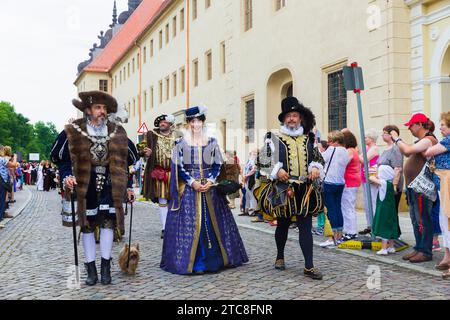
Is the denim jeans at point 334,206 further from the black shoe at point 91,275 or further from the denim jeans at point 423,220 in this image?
the black shoe at point 91,275

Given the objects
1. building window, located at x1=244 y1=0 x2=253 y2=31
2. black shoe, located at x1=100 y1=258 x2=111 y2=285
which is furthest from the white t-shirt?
building window, located at x1=244 y1=0 x2=253 y2=31

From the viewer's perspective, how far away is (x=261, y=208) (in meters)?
6.27

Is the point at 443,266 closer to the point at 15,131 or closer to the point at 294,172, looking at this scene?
the point at 294,172

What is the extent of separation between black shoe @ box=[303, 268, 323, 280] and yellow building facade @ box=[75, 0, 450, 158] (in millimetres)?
7306

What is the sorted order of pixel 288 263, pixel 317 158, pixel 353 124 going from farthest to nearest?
pixel 353 124 → pixel 288 263 → pixel 317 158

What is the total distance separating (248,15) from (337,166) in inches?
570

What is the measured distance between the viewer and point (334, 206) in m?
8.35

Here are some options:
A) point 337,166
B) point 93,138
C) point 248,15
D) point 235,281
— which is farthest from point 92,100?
point 248,15

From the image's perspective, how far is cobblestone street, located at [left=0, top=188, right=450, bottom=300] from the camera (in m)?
5.10

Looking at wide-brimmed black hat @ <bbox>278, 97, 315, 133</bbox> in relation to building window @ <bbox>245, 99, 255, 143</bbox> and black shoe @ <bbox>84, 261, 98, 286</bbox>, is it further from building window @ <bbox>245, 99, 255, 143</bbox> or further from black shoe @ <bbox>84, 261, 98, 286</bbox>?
building window @ <bbox>245, 99, 255, 143</bbox>
